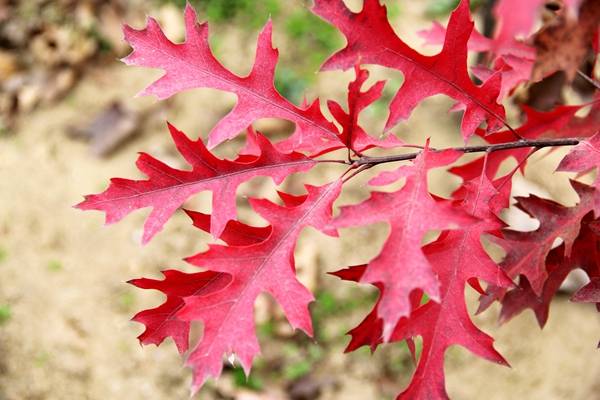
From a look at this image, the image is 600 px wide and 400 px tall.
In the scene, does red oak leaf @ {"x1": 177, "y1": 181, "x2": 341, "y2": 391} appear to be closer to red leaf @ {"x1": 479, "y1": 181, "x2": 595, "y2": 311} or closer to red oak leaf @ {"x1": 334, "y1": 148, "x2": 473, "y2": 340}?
red oak leaf @ {"x1": 334, "y1": 148, "x2": 473, "y2": 340}

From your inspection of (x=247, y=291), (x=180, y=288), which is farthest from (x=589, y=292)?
(x=180, y=288)

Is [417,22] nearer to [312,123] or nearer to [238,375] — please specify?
[238,375]

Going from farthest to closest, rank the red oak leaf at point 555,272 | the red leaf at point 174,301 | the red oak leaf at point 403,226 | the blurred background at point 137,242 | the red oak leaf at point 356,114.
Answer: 1. the blurred background at point 137,242
2. the red oak leaf at point 555,272
3. the red leaf at point 174,301
4. the red oak leaf at point 356,114
5. the red oak leaf at point 403,226

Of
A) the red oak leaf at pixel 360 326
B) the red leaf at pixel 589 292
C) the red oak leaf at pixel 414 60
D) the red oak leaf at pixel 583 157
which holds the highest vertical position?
the red oak leaf at pixel 414 60

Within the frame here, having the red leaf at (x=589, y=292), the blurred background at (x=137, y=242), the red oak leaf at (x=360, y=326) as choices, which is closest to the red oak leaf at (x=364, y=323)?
the red oak leaf at (x=360, y=326)

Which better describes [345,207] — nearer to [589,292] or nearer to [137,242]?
[589,292]

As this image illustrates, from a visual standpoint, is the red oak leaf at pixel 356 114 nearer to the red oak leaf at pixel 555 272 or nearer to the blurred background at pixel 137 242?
the red oak leaf at pixel 555 272
